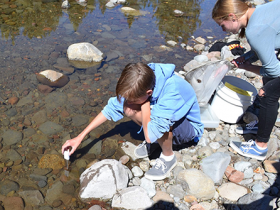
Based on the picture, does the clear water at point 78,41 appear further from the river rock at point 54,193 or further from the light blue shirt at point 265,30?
the light blue shirt at point 265,30

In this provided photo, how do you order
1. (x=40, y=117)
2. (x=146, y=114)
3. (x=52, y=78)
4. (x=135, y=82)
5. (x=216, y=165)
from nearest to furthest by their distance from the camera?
(x=135, y=82)
(x=146, y=114)
(x=216, y=165)
(x=40, y=117)
(x=52, y=78)

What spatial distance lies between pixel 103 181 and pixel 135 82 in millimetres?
→ 1029

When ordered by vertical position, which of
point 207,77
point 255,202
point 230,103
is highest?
point 207,77

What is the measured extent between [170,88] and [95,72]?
7.70 ft

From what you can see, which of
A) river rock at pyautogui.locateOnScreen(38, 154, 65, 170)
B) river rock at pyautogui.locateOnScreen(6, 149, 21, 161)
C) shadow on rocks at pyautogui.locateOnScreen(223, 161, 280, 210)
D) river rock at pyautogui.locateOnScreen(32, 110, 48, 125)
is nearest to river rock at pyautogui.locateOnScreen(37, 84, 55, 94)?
river rock at pyautogui.locateOnScreen(32, 110, 48, 125)

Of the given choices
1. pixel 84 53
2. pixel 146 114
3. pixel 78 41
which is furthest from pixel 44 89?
pixel 146 114

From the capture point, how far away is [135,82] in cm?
175

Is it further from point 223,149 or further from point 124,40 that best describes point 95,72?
point 223,149

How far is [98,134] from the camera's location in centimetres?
299

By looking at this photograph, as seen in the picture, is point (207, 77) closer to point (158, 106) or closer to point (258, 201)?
point (158, 106)

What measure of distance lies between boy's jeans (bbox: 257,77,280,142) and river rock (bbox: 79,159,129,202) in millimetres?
1395

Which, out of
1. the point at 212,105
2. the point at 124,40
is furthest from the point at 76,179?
the point at 124,40

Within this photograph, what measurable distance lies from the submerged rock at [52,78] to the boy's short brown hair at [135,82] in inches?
85.3

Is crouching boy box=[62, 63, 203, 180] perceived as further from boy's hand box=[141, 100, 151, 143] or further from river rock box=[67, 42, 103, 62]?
river rock box=[67, 42, 103, 62]
